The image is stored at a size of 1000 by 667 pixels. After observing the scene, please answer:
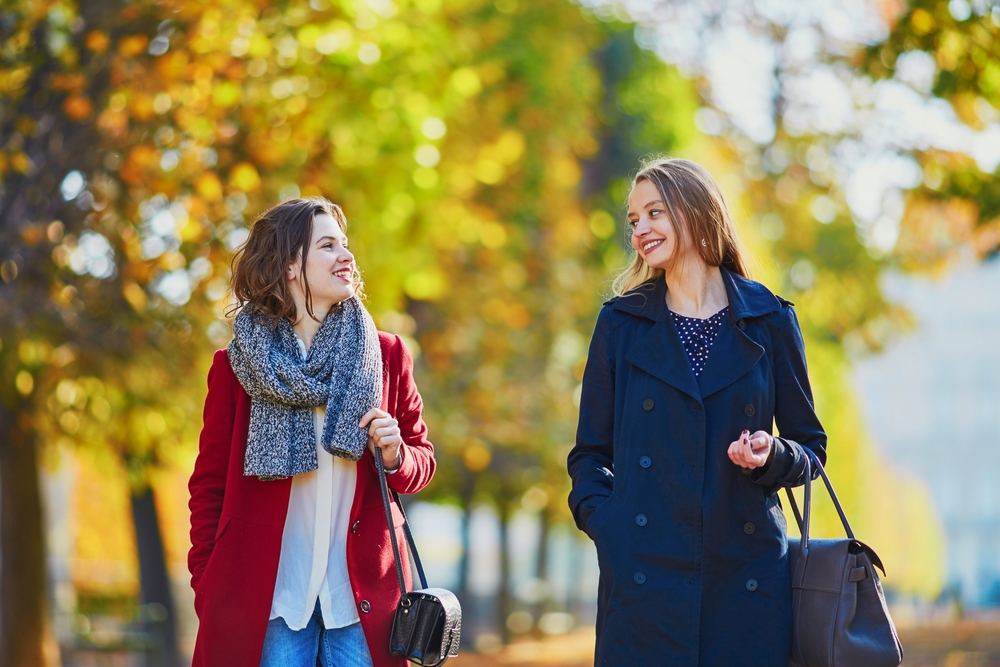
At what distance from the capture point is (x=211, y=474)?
3.68m

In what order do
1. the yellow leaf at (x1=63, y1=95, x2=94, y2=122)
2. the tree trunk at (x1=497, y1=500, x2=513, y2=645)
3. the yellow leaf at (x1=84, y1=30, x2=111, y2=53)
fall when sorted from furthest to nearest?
the tree trunk at (x1=497, y1=500, x2=513, y2=645), the yellow leaf at (x1=63, y1=95, x2=94, y2=122), the yellow leaf at (x1=84, y1=30, x2=111, y2=53)

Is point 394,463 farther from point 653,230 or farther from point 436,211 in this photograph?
point 436,211

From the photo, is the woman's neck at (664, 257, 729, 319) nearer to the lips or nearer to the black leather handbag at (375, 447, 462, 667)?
the lips

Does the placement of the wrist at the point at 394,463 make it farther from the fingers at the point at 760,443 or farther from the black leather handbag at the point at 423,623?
the fingers at the point at 760,443

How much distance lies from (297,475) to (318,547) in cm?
25

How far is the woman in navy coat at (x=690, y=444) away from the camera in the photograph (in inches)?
138

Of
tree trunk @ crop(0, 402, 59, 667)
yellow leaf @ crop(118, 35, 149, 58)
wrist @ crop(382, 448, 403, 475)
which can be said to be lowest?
tree trunk @ crop(0, 402, 59, 667)

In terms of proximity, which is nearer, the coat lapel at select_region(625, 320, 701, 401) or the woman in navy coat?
the woman in navy coat

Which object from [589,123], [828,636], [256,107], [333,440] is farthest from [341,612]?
[589,123]

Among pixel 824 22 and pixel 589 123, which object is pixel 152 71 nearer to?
pixel 589 123

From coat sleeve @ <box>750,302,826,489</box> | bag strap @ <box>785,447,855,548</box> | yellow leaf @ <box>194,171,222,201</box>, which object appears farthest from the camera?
yellow leaf @ <box>194,171,222,201</box>

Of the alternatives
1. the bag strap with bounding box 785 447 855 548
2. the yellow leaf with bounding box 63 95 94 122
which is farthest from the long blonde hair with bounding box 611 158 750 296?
the yellow leaf with bounding box 63 95 94 122

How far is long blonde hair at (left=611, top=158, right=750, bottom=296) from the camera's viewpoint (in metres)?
3.78

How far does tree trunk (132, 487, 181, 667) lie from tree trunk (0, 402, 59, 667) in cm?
299
